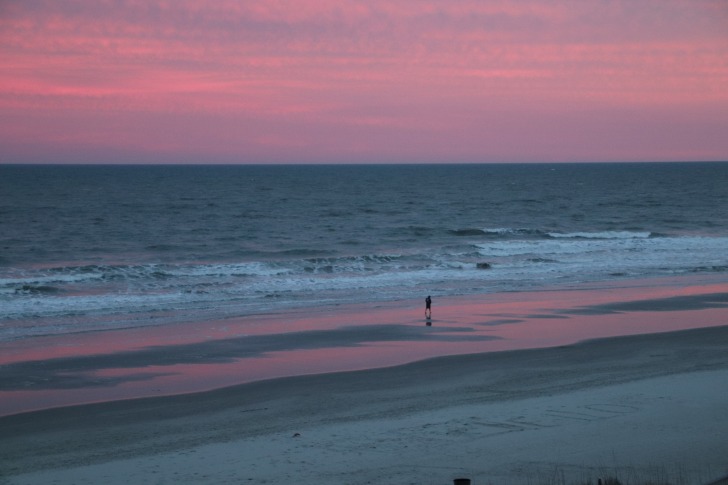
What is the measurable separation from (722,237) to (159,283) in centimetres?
3063

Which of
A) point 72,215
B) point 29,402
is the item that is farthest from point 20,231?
point 29,402

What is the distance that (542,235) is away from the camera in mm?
47000

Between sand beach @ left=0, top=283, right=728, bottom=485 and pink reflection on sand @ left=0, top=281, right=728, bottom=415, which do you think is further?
pink reflection on sand @ left=0, top=281, right=728, bottom=415

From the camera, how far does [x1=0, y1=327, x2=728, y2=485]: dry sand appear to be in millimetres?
9320

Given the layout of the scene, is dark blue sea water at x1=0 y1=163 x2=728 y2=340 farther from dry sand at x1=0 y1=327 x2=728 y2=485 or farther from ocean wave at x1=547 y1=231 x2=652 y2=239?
dry sand at x1=0 y1=327 x2=728 y2=485

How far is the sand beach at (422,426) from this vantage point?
9344 mm

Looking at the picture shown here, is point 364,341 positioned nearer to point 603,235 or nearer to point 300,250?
point 300,250


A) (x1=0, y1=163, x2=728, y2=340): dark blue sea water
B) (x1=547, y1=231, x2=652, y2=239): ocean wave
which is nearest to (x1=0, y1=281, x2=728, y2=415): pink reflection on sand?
(x1=0, y1=163, x2=728, y2=340): dark blue sea water

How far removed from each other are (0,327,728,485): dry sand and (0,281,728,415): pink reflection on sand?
89 cm

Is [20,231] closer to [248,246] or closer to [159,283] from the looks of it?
[248,246]

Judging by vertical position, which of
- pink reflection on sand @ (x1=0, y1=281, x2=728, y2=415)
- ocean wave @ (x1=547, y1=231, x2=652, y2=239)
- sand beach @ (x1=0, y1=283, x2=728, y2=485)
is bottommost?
pink reflection on sand @ (x1=0, y1=281, x2=728, y2=415)

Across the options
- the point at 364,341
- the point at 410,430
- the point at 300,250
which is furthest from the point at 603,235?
the point at 410,430

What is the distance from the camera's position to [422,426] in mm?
11102

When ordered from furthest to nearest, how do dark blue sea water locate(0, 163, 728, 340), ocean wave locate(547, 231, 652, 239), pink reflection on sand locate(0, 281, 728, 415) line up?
1. ocean wave locate(547, 231, 652, 239)
2. dark blue sea water locate(0, 163, 728, 340)
3. pink reflection on sand locate(0, 281, 728, 415)
